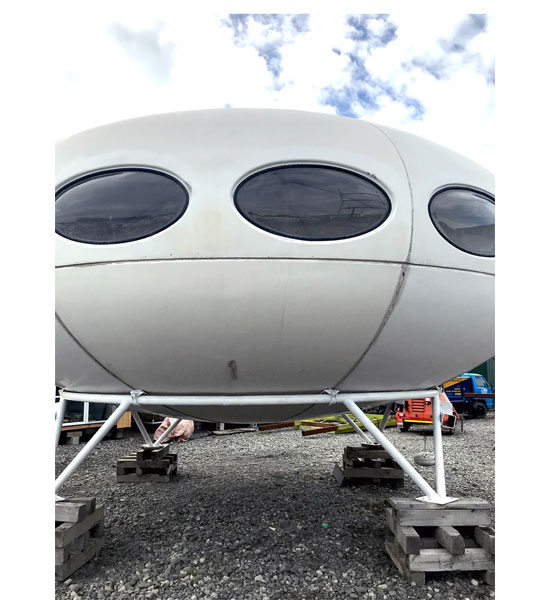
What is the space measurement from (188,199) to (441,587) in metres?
3.62

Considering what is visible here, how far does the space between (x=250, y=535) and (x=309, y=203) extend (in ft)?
11.4

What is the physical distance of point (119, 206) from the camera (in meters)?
3.53

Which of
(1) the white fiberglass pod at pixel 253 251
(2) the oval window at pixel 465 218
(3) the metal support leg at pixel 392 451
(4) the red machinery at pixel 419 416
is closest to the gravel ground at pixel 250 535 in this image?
(3) the metal support leg at pixel 392 451

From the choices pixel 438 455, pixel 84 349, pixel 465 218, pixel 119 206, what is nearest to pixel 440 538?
pixel 438 455

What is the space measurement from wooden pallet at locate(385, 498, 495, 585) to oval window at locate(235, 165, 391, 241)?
2.45m

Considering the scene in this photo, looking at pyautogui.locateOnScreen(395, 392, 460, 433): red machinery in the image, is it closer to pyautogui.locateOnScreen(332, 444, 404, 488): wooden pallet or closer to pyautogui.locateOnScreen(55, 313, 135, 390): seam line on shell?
pyautogui.locateOnScreen(332, 444, 404, 488): wooden pallet

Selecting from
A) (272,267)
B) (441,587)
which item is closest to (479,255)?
(272,267)

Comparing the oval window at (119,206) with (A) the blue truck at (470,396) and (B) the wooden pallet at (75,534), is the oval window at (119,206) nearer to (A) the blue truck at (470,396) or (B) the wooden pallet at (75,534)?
(B) the wooden pallet at (75,534)

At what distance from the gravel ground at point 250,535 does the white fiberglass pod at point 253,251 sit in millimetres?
1584

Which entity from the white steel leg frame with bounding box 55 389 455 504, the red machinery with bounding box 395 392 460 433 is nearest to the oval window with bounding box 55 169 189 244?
the white steel leg frame with bounding box 55 389 455 504

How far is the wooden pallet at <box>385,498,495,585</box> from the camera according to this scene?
3826 millimetres

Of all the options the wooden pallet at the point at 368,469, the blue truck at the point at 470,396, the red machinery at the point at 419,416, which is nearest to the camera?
the wooden pallet at the point at 368,469

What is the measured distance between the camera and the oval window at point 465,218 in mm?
3805

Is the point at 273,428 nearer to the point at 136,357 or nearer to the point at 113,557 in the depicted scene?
the point at 113,557
